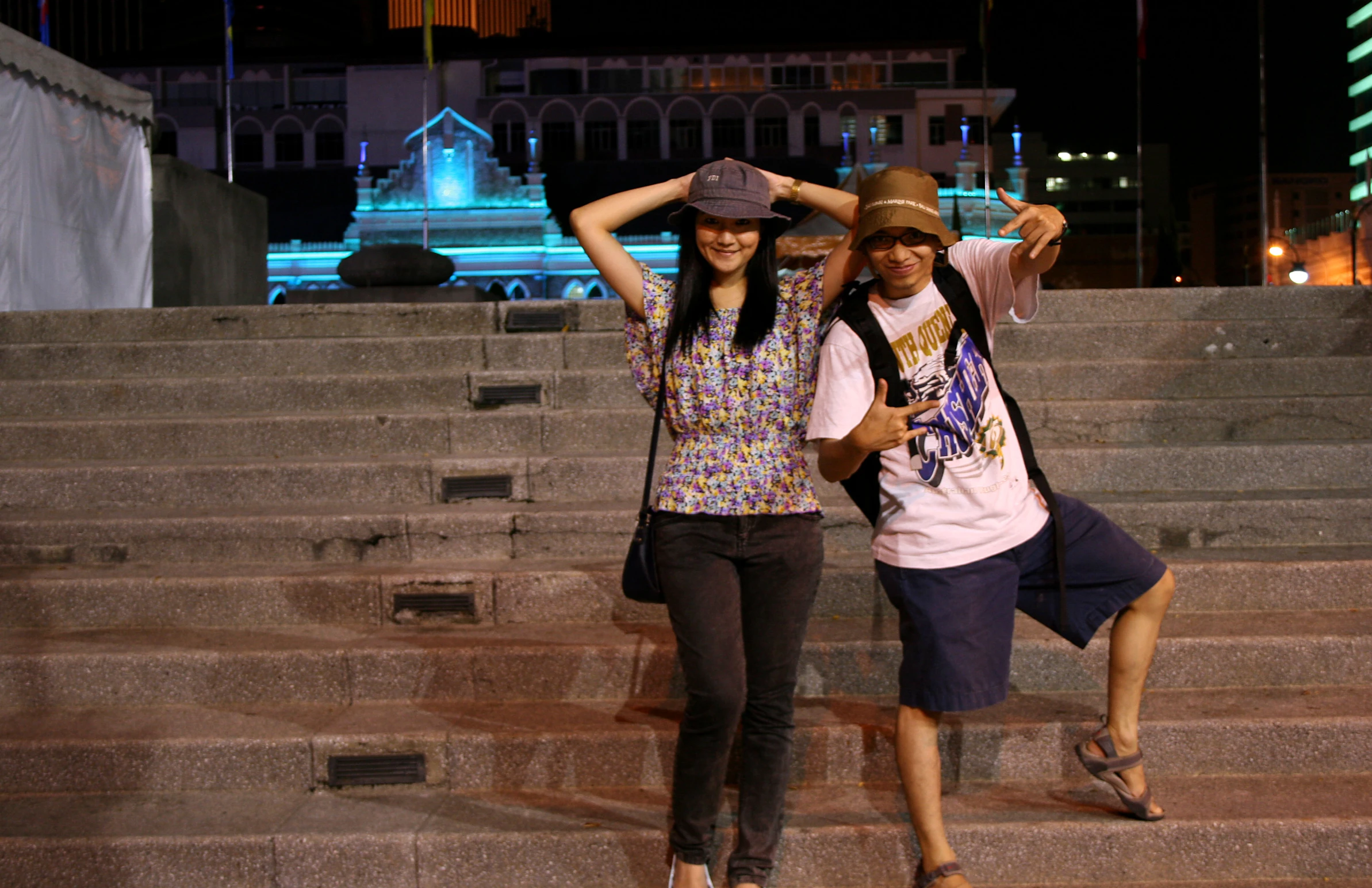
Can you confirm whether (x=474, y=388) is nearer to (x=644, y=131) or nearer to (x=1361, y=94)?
(x=644, y=131)

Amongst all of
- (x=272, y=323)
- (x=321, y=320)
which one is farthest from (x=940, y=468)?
(x=272, y=323)

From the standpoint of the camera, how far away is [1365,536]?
4766 millimetres

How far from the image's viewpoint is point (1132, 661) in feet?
10.3

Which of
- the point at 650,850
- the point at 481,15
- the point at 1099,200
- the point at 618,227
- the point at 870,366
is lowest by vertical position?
the point at 650,850

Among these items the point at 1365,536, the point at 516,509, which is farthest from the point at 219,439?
the point at 1365,536

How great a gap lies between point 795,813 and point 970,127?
166ft

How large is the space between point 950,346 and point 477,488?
9.97ft

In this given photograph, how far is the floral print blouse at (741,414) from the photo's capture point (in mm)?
2775

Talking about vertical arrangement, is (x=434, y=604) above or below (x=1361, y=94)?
below

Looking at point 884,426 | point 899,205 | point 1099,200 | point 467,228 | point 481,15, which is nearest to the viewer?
point 884,426

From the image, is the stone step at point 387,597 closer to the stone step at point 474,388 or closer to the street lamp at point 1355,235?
the stone step at point 474,388

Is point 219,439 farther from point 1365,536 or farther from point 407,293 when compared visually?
point 1365,536

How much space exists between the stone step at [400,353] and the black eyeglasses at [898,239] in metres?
3.54

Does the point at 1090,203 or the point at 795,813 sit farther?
the point at 1090,203
